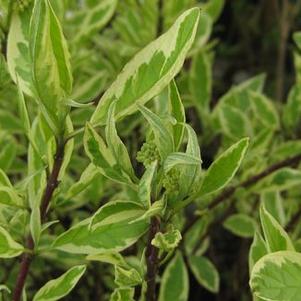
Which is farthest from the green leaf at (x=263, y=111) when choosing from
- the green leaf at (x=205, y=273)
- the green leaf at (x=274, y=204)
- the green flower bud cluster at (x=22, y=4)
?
the green flower bud cluster at (x=22, y=4)

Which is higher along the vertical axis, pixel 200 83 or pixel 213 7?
pixel 213 7

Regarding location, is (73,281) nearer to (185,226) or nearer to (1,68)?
(1,68)

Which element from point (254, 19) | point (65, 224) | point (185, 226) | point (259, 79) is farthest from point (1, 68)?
point (254, 19)

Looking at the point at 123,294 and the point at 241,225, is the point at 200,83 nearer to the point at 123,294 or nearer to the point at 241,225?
the point at 241,225

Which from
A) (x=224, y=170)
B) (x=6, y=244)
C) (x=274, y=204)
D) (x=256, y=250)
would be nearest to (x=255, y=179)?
(x=274, y=204)

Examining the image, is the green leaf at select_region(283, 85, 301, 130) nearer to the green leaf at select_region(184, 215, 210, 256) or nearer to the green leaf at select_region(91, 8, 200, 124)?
the green leaf at select_region(184, 215, 210, 256)

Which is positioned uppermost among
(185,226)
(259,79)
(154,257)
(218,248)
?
(259,79)
